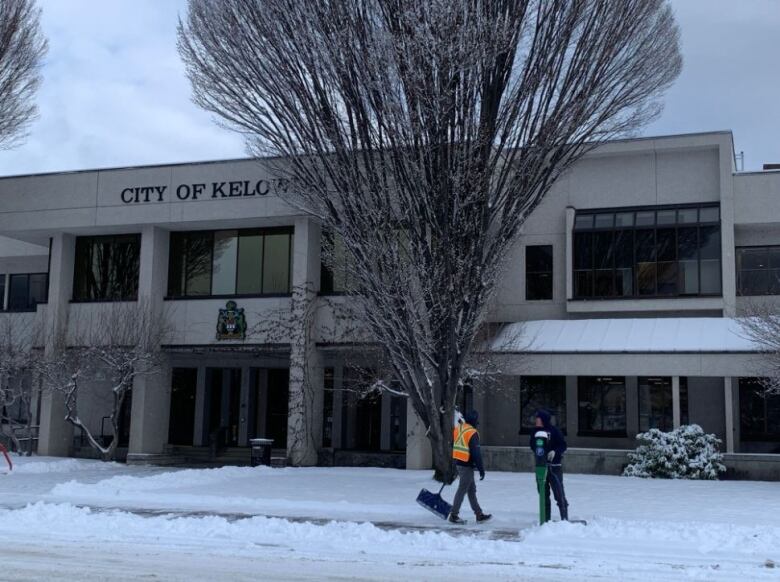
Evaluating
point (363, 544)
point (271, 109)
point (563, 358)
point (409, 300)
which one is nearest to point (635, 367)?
point (563, 358)

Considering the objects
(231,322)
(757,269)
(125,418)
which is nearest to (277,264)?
(231,322)

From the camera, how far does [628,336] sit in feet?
74.2

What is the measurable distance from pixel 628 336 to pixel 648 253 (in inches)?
112

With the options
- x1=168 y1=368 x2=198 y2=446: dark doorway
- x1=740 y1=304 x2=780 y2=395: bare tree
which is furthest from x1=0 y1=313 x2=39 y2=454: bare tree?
x1=740 y1=304 x2=780 y2=395: bare tree

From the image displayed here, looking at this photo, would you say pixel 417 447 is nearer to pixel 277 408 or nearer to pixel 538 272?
pixel 538 272

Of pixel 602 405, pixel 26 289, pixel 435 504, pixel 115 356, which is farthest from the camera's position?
pixel 26 289

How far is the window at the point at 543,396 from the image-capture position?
84.9ft

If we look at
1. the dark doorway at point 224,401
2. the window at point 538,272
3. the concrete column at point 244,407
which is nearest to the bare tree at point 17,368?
the dark doorway at point 224,401

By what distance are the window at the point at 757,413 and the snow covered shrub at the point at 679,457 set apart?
4411 mm

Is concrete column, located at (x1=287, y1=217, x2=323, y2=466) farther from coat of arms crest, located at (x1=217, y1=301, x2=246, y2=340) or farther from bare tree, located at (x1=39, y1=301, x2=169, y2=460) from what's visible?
bare tree, located at (x1=39, y1=301, x2=169, y2=460)

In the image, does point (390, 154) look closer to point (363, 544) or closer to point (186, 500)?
point (186, 500)

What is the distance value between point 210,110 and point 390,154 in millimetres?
A: 4622

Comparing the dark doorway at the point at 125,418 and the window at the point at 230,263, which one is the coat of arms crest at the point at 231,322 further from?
the dark doorway at the point at 125,418

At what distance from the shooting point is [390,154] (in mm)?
18000
